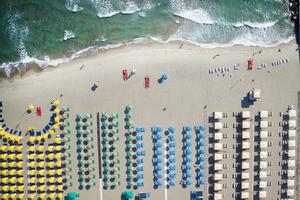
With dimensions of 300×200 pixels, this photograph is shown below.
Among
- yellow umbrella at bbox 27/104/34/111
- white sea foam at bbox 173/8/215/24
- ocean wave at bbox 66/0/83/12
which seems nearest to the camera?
yellow umbrella at bbox 27/104/34/111

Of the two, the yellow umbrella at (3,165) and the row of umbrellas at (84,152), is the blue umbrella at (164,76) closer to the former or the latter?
the row of umbrellas at (84,152)

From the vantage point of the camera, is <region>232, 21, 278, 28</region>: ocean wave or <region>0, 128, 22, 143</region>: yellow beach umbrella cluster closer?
<region>0, 128, 22, 143</region>: yellow beach umbrella cluster

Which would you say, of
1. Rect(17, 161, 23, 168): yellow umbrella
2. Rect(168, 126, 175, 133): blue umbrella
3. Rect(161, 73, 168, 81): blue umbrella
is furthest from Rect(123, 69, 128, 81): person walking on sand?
Rect(17, 161, 23, 168): yellow umbrella

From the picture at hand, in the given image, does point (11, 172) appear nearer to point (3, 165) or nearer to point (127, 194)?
point (3, 165)

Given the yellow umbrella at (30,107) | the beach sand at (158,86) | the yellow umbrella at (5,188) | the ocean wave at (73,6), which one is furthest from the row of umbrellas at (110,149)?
the ocean wave at (73,6)

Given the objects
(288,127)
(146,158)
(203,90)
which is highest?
(203,90)

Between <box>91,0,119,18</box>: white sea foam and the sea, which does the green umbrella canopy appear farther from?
<box>91,0,119,18</box>: white sea foam

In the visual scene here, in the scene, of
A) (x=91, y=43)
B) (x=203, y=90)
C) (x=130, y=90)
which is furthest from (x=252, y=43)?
(x=91, y=43)

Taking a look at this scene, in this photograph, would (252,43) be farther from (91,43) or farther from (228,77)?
(91,43)

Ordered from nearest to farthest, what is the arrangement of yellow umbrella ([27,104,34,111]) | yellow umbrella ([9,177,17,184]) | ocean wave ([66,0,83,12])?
1. yellow umbrella ([27,104,34,111])
2. yellow umbrella ([9,177,17,184])
3. ocean wave ([66,0,83,12])
